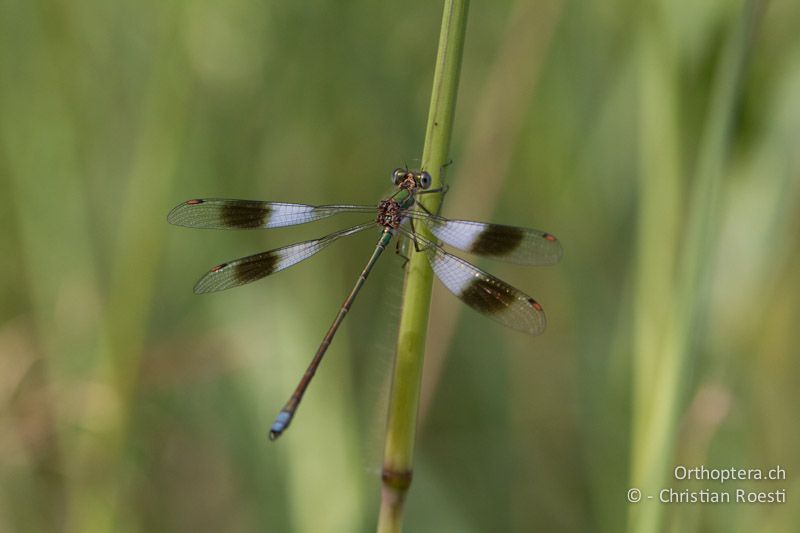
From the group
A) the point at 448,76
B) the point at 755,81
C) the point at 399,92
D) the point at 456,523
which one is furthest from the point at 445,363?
the point at 448,76

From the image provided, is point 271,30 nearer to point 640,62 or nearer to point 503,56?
point 503,56

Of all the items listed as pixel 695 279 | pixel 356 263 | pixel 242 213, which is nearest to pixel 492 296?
pixel 695 279

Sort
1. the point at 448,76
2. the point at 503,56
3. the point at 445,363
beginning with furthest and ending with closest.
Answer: the point at 445,363 < the point at 503,56 < the point at 448,76

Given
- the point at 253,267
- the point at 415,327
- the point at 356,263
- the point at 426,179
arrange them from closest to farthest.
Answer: the point at 415,327
the point at 426,179
the point at 253,267
the point at 356,263

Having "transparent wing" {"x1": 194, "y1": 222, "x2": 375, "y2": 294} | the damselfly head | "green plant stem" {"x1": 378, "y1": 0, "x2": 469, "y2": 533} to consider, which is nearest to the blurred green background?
"transparent wing" {"x1": 194, "y1": 222, "x2": 375, "y2": 294}

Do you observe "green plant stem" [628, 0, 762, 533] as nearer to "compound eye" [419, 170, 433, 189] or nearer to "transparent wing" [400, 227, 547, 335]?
"transparent wing" [400, 227, 547, 335]

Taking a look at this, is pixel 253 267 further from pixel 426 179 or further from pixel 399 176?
pixel 426 179
